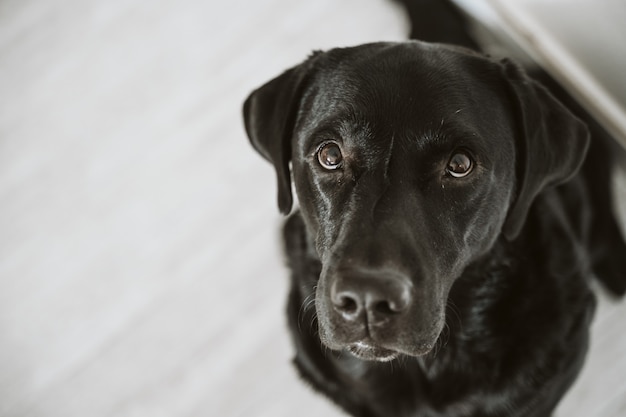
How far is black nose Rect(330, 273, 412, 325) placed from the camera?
3.51 ft

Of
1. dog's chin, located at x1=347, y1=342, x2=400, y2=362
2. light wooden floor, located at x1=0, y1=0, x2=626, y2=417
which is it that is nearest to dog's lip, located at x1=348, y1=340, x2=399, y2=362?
dog's chin, located at x1=347, y1=342, x2=400, y2=362

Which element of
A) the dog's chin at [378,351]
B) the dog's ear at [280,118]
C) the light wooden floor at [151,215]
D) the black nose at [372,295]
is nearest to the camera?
the black nose at [372,295]

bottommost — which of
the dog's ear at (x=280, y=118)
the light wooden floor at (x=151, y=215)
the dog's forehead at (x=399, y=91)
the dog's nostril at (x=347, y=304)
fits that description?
the light wooden floor at (x=151, y=215)

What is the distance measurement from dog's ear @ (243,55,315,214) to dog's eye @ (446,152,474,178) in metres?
0.41

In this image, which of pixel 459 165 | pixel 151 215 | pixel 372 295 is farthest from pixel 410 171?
pixel 151 215

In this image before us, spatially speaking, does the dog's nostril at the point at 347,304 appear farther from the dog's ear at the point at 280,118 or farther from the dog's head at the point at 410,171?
the dog's ear at the point at 280,118

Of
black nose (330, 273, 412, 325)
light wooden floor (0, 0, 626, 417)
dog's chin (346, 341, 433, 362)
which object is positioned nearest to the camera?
black nose (330, 273, 412, 325)

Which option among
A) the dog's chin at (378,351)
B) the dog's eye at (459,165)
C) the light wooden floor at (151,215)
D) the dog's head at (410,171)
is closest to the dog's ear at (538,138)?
the dog's head at (410,171)

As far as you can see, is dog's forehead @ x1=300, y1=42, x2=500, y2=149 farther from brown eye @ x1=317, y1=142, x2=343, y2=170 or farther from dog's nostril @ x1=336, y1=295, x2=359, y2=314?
dog's nostril @ x1=336, y1=295, x2=359, y2=314

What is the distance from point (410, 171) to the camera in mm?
1213

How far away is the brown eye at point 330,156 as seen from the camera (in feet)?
4.17

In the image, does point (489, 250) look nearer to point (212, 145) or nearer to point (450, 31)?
point (450, 31)

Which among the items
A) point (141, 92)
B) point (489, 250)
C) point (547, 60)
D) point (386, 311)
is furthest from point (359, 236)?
point (141, 92)

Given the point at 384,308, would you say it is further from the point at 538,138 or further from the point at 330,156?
the point at 538,138
